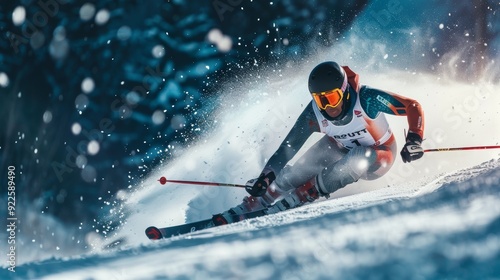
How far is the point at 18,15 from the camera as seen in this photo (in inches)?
197

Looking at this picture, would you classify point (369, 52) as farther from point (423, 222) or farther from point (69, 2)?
point (423, 222)

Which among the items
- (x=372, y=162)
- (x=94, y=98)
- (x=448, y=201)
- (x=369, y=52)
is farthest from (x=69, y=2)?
(x=448, y=201)

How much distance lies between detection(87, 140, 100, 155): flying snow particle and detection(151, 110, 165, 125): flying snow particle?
865 mm

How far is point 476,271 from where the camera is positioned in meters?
0.60

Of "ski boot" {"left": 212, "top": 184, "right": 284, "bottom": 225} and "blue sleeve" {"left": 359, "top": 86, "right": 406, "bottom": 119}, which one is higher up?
"blue sleeve" {"left": 359, "top": 86, "right": 406, "bottom": 119}

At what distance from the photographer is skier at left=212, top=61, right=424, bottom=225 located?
269cm

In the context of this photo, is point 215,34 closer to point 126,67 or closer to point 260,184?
point 126,67

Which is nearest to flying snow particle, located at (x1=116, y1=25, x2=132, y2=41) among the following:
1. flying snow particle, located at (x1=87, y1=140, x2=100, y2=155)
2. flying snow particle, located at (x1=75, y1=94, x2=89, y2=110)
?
flying snow particle, located at (x1=75, y1=94, x2=89, y2=110)

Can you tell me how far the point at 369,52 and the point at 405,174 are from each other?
174 centimetres

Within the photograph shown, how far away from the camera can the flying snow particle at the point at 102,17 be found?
5.83m

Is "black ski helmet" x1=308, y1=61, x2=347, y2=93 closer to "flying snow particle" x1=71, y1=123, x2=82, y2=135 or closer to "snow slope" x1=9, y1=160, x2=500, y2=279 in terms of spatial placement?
"snow slope" x1=9, y1=160, x2=500, y2=279

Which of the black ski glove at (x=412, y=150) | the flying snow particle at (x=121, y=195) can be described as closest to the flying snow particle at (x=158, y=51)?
the flying snow particle at (x=121, y=195)

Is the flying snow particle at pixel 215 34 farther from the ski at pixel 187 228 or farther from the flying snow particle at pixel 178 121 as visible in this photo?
the ski at pixel 187 228

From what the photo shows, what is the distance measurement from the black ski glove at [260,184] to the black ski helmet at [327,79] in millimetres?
703
